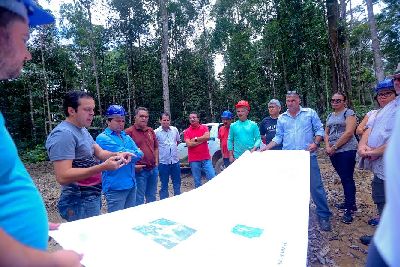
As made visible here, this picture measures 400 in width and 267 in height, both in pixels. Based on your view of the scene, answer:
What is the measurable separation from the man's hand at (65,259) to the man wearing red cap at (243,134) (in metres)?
4.44

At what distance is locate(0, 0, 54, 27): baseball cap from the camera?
2.82 ft

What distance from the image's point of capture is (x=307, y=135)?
4.25 metres

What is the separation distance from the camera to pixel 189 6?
22547 mm

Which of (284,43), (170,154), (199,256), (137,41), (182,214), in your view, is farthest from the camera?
(137,41)

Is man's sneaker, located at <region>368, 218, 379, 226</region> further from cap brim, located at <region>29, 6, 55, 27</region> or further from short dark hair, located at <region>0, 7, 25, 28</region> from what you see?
short dark hair, located at <region>0, 7, 25, 28</region>

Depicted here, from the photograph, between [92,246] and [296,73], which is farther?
[296,73]

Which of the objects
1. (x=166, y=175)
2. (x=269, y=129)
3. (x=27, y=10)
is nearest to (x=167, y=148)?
(x=166, y=175)

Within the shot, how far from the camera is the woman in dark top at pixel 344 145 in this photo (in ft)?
13.7

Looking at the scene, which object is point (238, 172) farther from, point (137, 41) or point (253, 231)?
point (137, 41)

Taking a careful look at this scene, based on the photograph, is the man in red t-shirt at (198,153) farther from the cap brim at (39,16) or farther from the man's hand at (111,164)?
the cap brim at (39,16)

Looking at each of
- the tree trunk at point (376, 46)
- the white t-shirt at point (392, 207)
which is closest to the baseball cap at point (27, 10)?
the white t-shirt at point (392, 207)

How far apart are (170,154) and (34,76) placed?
16111 mm

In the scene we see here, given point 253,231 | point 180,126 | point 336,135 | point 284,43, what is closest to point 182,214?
point 253,231

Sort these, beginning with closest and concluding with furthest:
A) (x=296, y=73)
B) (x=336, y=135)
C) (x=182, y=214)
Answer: (x=182, y=214) < (x=336, y=135) < (x=296, y=73)
